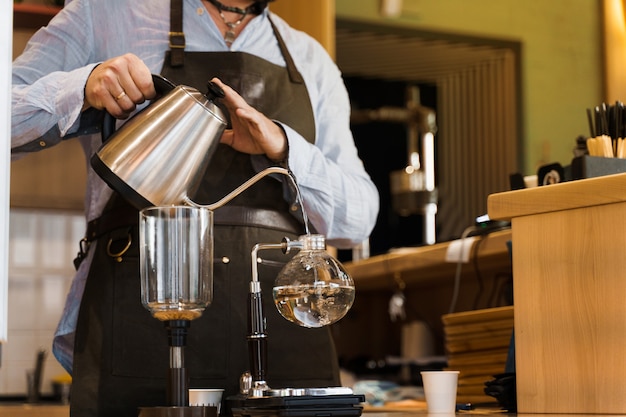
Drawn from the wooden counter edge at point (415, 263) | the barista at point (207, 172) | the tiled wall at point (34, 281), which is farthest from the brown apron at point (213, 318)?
the tiled wall at point (34, 281)

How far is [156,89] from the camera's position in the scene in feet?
4.27

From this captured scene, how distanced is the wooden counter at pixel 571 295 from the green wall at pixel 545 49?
11.5ft

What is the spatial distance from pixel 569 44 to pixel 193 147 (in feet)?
13.3

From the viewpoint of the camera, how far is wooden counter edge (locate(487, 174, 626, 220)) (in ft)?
3.86

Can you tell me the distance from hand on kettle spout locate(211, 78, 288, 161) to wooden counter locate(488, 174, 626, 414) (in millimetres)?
320

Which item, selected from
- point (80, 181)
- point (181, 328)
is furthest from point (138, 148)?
point (80, 181)

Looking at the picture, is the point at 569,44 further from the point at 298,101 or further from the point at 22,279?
the point at 298,101

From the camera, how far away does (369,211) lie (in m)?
1.58

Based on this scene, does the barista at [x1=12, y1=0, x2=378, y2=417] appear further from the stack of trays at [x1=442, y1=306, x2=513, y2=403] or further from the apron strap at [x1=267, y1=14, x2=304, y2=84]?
the stack of trays at [x1=442, y1=306, x2=513, y2=403]

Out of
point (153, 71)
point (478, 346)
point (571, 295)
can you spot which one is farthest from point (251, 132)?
point (478, 346)

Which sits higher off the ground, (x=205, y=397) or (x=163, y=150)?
(x=163, y=150)

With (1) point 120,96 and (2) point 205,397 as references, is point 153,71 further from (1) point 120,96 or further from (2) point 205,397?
(2) point 205,397

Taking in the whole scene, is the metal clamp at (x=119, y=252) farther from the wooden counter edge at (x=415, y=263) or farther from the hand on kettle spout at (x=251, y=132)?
the wooden counter edge at (x=415, y=263)

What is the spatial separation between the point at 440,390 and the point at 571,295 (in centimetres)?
20
